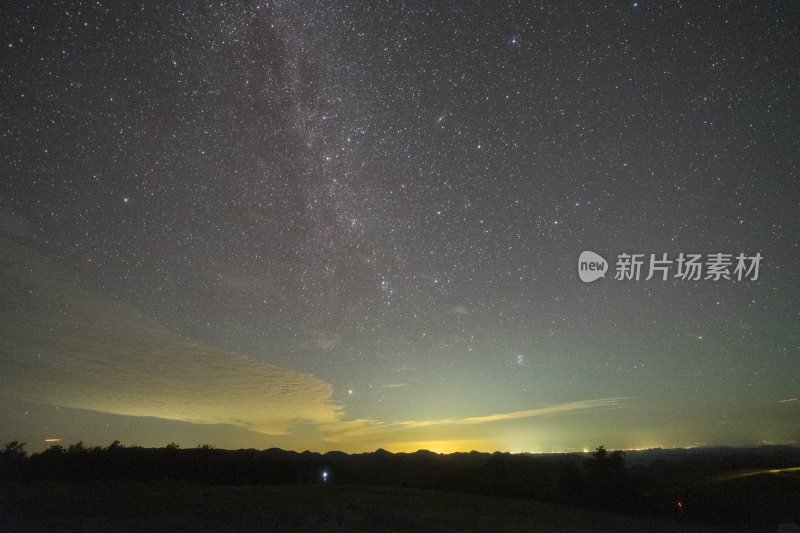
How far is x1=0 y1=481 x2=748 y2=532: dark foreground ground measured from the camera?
625 inches

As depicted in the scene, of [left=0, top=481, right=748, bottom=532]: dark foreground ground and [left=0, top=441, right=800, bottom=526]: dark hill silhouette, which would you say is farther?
[left=0, top=441, right=800, bottom=526]: dark hill silhouette

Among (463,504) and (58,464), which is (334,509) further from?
(58,464)

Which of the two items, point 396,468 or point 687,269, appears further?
point 396,468

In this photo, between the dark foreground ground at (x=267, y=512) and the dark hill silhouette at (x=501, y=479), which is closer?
the dark foreground ground at (x=267, y=512)

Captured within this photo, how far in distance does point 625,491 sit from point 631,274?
19.7m

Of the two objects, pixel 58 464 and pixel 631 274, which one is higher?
pixel 631 274

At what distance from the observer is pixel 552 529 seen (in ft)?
65.5

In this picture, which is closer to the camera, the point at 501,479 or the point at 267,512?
the point at 267,512

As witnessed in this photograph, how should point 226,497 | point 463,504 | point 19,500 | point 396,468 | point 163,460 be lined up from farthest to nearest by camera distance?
point 396,468, point 163,460, point 463,504, point 226,497, point 19,500

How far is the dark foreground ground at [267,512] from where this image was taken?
15875mm

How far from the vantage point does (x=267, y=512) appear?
752 inches

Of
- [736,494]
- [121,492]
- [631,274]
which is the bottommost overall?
[736,494]

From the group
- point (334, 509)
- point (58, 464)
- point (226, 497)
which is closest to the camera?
point (334, 509)

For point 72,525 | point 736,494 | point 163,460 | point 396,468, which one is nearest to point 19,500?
point 72,525
